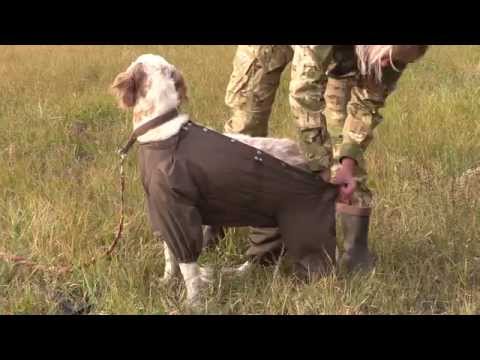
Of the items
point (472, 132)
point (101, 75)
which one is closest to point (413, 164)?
point (472, 132)

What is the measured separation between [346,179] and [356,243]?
1.20 ft

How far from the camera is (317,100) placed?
113 inches

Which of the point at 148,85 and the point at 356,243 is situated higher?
the point at 148,85

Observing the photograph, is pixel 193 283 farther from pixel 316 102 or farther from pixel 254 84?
pixel 254 84

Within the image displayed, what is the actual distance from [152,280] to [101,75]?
473 cm

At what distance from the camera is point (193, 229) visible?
2.79 meters

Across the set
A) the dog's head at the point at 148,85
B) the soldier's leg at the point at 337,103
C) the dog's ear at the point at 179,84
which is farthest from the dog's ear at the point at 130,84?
the soldier's leg at the point at 337,103

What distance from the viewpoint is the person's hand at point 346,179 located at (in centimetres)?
309

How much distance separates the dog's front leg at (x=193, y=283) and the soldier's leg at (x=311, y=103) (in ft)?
2.44

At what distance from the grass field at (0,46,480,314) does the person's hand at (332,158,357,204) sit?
42cm

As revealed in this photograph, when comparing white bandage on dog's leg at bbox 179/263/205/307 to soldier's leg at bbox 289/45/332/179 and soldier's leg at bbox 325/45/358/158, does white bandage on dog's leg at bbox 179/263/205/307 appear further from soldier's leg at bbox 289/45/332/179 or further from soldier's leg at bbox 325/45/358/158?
soldier's leg at bbox 325/45/358/158

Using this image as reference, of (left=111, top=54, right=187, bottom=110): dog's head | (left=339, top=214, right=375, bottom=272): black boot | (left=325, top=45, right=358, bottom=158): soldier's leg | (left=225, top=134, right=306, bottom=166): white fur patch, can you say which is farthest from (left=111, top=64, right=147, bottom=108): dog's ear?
(left=339, top=214, right=375, bottom=272): black boot

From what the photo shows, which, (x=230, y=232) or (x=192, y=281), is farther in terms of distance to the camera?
(x=230, y=232)

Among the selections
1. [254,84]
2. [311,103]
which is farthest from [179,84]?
[311,103]
